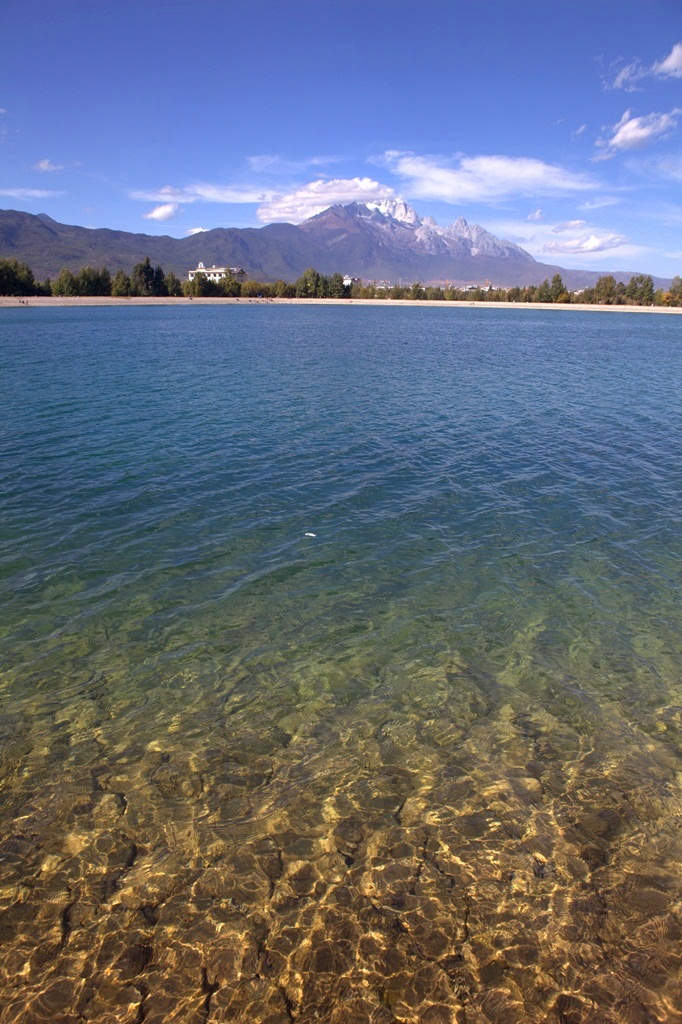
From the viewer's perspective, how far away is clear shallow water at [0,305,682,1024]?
235 inches

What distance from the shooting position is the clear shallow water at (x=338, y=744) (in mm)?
5977

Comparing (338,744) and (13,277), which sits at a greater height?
(13,277)

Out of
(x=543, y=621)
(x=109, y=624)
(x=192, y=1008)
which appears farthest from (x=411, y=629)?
(x=192, y=1008)

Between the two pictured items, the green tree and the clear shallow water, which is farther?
the green tree

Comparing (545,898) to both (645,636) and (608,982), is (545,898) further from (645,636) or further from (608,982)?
(645,636)

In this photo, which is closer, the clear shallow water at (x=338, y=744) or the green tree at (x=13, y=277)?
the clear shallow water at (x=338, y=744)

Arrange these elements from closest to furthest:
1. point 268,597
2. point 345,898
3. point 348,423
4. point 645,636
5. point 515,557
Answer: point 345,898, point 645,636, point 268,597, point 515,557, point 348,423

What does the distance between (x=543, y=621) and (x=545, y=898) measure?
6.70m

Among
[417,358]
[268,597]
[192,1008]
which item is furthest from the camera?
[417,358]

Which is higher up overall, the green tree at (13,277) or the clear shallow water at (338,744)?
the green tree at (13,277)

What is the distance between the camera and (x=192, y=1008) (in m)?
5.57

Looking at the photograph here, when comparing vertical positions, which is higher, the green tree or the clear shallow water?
the green tree

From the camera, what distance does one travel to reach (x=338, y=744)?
9.08m

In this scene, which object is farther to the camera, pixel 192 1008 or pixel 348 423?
pixel 348 423
